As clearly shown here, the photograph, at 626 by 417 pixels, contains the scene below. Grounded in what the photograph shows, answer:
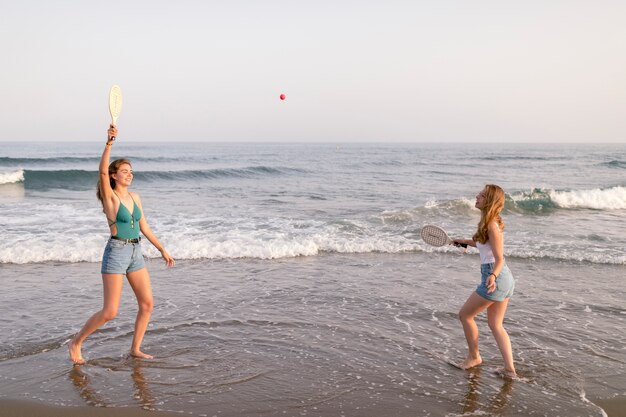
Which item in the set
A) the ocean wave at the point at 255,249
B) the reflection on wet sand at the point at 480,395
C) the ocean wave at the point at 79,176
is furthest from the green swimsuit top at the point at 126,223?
the ocean wave at the point at 79,176

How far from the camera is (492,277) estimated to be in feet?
16.2

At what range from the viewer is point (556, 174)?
125 feet

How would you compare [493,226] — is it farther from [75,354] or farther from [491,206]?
[75,354]

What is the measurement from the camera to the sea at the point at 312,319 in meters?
4.70

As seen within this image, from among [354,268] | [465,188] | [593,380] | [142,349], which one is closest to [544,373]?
[593,380]

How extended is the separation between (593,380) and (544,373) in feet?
1.43

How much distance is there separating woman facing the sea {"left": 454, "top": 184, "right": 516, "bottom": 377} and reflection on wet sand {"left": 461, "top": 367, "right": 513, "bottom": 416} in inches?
8.5

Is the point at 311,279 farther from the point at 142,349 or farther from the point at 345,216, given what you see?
the point at 345,216

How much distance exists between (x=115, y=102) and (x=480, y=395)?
4300mm

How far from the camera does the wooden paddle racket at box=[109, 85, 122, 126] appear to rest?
4898mm

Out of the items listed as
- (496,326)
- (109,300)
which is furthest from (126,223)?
(496,326)

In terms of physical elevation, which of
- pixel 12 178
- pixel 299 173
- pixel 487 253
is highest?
pixel 487 253

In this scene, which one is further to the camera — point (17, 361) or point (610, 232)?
point (610, 232)

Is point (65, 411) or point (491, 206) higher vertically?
point (491, 206)
